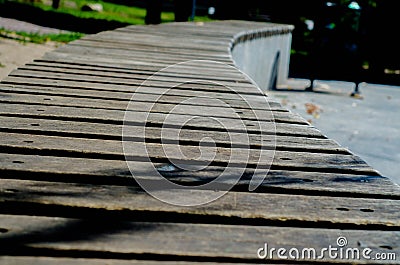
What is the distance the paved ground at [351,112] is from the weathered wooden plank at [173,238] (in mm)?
4602

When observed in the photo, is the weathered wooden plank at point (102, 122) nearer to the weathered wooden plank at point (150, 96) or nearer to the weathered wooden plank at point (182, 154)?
the weathered wooden plank at point (182, 154)

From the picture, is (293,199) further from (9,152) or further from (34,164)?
(9,152)

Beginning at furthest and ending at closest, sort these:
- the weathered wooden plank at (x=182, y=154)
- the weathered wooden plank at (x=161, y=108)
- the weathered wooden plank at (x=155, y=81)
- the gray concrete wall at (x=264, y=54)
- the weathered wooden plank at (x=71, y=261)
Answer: the gray concrete wall at (x=264, y=54)
the weathered wooden plank at (x=155, y=81)
the weathered wooden plank at (x=161, y=108)
the weathered wooden plank at (x=182, y=154)
the weathered wooden plank at (x=71, y=261)

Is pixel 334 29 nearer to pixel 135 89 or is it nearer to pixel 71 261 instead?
pixel 135 89

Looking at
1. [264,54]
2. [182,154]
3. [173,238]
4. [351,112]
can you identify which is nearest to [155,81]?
[182,154]

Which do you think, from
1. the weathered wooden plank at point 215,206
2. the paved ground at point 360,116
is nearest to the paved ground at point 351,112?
the paved ground at point 360,116

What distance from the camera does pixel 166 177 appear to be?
6.89 ft

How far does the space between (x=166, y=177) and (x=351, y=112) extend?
9.17m

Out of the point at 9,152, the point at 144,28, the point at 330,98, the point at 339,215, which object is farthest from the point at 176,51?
the point at 330,98

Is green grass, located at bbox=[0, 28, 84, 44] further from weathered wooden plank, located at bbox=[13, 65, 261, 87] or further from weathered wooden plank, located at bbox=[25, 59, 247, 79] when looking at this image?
weathered wooden plank, located at bbox=[13, 65, 261, 87]

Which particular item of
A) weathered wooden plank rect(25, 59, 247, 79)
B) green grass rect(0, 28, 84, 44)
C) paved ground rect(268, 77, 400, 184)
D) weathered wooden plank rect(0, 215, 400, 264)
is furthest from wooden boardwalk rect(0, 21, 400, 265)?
green grass rect(0, 28, 84, 44)

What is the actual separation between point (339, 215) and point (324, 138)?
3.55ft

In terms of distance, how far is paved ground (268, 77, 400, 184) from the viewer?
735 cm

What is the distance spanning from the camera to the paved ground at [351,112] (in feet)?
24.5
